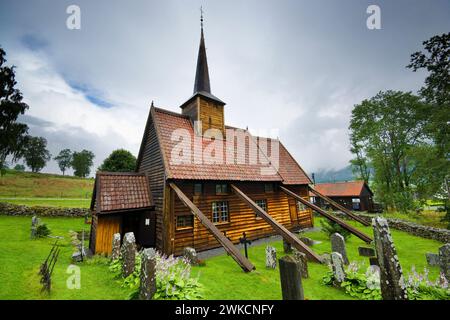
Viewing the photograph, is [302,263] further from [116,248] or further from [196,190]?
[116,248]

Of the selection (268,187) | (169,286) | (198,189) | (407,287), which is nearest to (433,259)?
(407,287)

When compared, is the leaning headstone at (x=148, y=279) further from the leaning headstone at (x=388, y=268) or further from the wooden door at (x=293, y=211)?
the wooden door at (x=293, y=211)

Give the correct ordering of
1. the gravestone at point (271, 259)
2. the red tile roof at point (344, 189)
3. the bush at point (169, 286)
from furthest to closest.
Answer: the red tile roof at point (344, 189) < the gravestone at point (271, 259) < the bush at point (169, 286)

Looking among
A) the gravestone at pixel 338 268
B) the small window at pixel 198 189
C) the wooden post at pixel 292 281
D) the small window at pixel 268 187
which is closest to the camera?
the wooden post at pixel 292 281

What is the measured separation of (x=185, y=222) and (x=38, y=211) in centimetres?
2045

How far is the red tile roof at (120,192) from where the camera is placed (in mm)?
10352

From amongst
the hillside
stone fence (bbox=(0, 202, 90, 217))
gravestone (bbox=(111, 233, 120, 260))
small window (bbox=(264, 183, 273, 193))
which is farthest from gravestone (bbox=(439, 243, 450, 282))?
the hillside

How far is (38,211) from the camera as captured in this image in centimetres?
2056

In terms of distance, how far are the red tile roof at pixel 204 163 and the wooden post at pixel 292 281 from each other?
324 inches

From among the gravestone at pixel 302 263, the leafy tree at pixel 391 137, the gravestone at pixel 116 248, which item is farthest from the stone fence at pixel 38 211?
the leafy tree at pixel 391 137

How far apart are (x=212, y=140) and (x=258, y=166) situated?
183 inches

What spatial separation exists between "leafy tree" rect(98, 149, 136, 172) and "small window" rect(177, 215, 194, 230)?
71.9 feet
